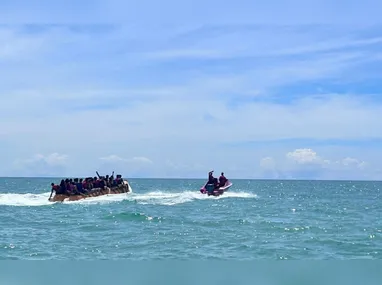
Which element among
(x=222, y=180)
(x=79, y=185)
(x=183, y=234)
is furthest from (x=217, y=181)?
(x=183, y=234)

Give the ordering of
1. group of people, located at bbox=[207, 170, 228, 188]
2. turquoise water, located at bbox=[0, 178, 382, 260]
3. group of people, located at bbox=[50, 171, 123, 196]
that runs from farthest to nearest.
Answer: group of people, located at bbox=[207, 170, 228, 188] < group of people, located at bbox=[50, 171, 123, 196] < turquoise water, located at bbox=[0, 178, 382, 260]

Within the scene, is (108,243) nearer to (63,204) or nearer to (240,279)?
(240,279)

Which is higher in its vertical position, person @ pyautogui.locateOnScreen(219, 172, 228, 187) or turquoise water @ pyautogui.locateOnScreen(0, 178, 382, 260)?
person @ pyautogui.locateOnScreen(219, 172, 228, 187)

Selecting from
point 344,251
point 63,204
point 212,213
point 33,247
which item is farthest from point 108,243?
point 63,204

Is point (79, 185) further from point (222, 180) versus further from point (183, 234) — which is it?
point (183, 234)

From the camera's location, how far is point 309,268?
1376 cm

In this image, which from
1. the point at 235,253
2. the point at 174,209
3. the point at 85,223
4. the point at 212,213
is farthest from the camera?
the point at 174,209

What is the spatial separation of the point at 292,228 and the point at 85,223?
33.2 feet

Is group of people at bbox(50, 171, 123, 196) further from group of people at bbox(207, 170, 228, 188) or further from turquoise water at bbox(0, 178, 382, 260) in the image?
group of people at bbox(207, 170, 228, 188)

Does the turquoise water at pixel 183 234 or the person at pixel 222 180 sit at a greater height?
the person at pixel 222 180

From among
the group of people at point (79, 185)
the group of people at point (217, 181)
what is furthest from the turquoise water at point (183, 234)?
the group of people at point (217, 181)

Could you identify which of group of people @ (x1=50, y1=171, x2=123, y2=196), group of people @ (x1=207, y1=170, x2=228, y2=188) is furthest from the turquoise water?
group of people @ (x1=207, y1=170, x2=228, y2=188)

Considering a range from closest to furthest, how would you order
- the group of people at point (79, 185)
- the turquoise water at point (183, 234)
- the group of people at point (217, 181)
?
the turquoise water at point (183, 234)
the group of people at point (79, 185)
the group of people at point (217, 181)

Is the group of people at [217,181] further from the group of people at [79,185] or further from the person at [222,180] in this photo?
the group of people at [79,185]
